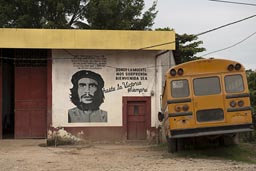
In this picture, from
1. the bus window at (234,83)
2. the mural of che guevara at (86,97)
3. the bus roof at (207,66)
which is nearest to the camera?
the bus window at (234,83)

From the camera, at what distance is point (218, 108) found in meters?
12.9

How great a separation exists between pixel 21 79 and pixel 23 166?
8863 millimetres

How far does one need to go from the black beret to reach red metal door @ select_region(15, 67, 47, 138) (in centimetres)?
148

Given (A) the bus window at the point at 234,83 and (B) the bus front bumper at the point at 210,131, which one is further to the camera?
(A) the bus window at the point at 234,83

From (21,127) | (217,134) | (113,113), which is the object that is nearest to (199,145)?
(217,134)

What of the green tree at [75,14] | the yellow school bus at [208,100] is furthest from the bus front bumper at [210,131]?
the green tree at [75,14]

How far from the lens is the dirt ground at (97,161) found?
1162 centimetres

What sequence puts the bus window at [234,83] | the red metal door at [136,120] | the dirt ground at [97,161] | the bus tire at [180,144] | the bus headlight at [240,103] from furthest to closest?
the red metal door at [136,120], the bus tire at [180,144], the bus window at [234,83], the bus headlight at [240,103], the dirt ground at [97,161]

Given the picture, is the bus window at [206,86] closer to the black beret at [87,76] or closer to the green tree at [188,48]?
the black beret at [87,76]

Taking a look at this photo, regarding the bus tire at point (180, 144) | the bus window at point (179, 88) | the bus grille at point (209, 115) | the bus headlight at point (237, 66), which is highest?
the bus headlight at point (237, 66)

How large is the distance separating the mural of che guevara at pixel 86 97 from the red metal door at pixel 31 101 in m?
1.45

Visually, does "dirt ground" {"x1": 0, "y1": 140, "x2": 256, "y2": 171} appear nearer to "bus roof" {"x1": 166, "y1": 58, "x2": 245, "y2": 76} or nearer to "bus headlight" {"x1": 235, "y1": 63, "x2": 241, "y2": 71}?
"bus roof" {"x1": 166, "y1": 58, "x2": 245, "y2": 76}

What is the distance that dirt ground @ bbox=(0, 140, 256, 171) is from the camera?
1162 cm

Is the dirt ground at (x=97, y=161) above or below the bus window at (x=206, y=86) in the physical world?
below
